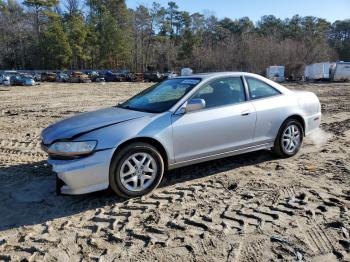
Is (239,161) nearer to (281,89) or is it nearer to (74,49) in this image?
→ (281,89)

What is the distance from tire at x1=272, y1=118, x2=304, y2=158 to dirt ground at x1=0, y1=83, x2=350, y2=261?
0.16 meters

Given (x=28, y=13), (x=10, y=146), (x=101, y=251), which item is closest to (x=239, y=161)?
(x=101, y=251)

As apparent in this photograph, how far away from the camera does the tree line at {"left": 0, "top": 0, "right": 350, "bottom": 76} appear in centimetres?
7188

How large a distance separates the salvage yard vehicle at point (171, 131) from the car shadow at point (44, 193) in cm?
25

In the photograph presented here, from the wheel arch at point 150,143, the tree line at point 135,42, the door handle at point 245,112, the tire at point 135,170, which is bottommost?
the tire at point 135,170

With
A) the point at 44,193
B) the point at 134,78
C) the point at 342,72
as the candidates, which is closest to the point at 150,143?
the point at 44,193

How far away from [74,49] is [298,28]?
192 ft

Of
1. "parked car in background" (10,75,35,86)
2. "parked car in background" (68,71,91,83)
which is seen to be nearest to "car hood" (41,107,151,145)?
"parked car in background" (10,75,35,86)

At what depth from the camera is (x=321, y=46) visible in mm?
73750

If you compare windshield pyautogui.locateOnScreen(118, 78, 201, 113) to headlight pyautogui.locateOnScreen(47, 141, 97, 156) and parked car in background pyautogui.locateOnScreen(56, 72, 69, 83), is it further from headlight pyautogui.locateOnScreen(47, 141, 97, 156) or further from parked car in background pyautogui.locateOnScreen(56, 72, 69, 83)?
parked car in background pyautogui.locateOnScreen(56, 72, 69, 83)

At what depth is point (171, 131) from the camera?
16.0ft

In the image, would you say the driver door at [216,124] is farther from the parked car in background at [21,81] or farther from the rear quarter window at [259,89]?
the parked car in background at [21,81]

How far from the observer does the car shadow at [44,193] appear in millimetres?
4355

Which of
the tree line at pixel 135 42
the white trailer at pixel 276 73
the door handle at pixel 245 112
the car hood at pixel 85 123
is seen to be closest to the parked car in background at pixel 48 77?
the tree line at pixel 135 42
